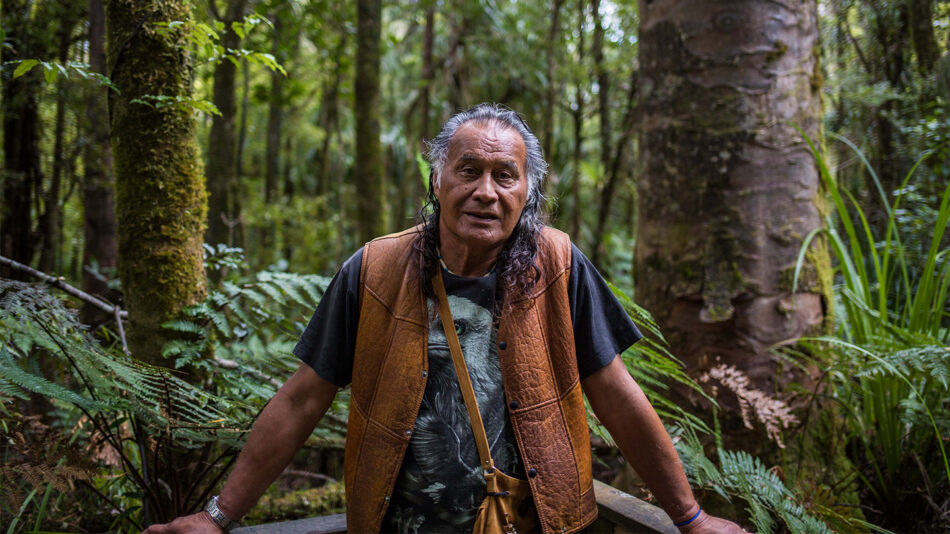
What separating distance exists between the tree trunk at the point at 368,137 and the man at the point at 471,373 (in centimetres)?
472

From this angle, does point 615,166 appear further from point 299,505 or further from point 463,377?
point 463,377

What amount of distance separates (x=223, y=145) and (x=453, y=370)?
5636 millimetres

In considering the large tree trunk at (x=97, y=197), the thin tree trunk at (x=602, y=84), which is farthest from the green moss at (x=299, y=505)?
the thin tree trunk at (x=602, y=84)

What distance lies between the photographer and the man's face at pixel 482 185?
1.67m

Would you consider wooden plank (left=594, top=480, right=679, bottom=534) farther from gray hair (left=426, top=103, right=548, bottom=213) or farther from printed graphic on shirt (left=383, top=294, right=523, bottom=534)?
gray hair (left=426, top=103, right=548, bottom=213)

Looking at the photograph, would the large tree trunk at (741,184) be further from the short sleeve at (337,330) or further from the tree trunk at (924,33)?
the tree trunk at (924,33)

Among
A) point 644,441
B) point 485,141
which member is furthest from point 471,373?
point 485,141

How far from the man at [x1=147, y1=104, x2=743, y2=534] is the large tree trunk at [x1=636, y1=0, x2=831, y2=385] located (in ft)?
3.60

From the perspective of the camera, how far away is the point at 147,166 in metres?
2.19

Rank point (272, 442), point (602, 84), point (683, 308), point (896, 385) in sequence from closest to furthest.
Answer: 1. point (272, 442)
2. point (896, 385)
3. point (683, 308)
4. point (602, 84)

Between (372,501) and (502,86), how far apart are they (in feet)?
32.8

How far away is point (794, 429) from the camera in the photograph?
95.9 inches

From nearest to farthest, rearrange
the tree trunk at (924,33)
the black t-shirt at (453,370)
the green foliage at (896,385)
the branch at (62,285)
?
the black t-shirt at (453,370) → the green foliage at (896,385) → the branch at (62,285) → the tree trunk at (924,33)

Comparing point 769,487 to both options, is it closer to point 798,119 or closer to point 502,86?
point 798,119
